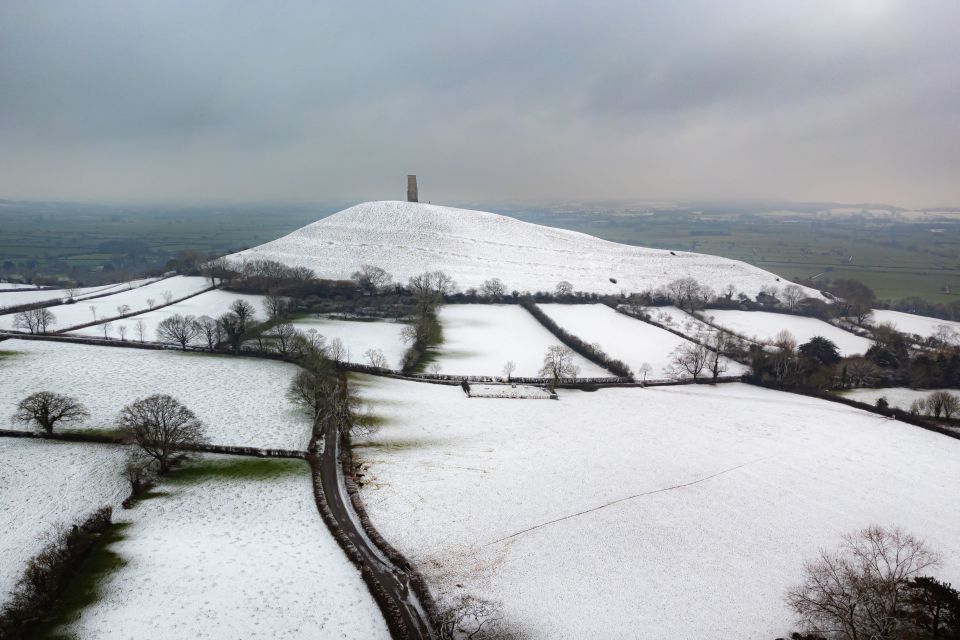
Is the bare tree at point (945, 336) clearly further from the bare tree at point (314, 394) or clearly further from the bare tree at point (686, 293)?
the bare tree at point (314, 394)

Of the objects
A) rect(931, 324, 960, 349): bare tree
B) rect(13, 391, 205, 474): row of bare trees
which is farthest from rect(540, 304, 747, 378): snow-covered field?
rect(13, 391, 205, 474): row of bare trees

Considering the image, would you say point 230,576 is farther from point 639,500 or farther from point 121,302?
point 121,302

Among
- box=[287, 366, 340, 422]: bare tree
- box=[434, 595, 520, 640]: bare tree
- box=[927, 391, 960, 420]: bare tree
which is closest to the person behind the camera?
box=[434, 595, 520, 640]: bare tree

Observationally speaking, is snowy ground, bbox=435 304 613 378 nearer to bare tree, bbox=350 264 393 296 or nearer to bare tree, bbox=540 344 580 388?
bare tree, bbox=540 344 580 388

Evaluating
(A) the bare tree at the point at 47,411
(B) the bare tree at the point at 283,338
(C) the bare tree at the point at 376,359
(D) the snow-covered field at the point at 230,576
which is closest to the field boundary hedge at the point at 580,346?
(C) the bare tree at the point at 376,359

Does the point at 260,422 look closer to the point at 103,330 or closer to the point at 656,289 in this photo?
the point at 103,330

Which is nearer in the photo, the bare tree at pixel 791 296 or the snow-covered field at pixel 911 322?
the snow-covered field at pixel 911 322

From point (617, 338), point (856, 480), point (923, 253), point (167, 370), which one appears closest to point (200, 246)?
point (167, 370)
